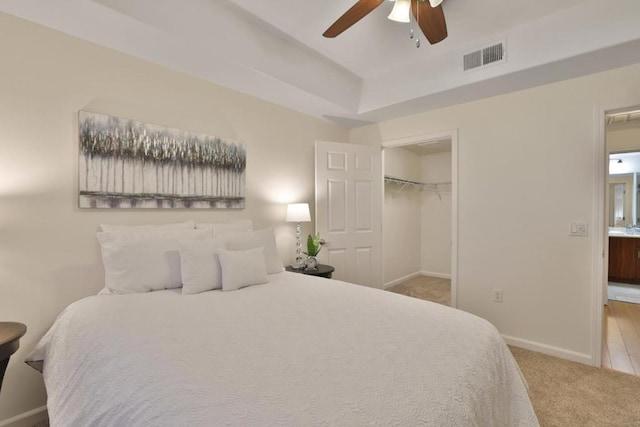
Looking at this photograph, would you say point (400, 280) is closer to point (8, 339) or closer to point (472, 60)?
point (472, 60)

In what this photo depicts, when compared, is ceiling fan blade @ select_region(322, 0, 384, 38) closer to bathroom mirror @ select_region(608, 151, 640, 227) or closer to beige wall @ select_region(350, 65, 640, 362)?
beige wall @ select_region(350, 65, 640, 362)

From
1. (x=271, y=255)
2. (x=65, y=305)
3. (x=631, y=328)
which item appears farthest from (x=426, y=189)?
(x=65, y=305)

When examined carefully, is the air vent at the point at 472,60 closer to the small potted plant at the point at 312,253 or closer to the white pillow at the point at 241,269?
the small potted plant at the point at 312,253

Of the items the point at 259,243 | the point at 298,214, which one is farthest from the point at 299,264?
the point at 259,243

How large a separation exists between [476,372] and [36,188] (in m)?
2.50

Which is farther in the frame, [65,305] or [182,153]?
[182,153]

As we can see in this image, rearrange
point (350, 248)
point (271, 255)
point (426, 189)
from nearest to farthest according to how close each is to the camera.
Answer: point (271, 255) < point (350, 248) < point (426, 189)

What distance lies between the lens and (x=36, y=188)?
1.81 m

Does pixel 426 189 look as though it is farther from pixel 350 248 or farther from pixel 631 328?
pixel 631 328

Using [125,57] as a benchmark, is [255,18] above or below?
above

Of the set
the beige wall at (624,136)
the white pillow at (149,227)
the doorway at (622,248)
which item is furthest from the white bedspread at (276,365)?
the beige wall at (624,136)

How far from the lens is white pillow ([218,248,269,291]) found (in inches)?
76.0

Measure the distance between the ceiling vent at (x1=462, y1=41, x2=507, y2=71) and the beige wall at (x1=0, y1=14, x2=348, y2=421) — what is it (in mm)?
2417

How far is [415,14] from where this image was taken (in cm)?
179
